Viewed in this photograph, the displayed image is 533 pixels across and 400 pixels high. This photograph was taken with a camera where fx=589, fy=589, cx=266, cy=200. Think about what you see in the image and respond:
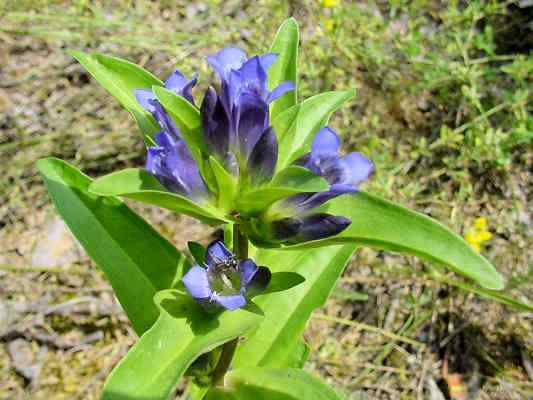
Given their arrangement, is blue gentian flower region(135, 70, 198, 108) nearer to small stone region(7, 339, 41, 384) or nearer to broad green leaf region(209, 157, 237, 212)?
broad green leaf region(209, 157, 237, 212)

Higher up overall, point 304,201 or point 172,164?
point 172,164

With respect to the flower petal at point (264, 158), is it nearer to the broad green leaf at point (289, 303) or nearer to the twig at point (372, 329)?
the broad green leaf at point (289, 303)

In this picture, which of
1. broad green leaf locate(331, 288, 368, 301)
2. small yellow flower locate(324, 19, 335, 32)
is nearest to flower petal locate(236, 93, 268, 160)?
broad green leaf locate(331, 288, 368, 301)

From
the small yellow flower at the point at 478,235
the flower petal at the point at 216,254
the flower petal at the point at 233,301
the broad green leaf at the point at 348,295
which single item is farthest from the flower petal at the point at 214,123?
the small yellow flower at the point at 478,235

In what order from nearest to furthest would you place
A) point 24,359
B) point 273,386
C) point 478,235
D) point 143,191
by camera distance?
point 143,191 < point 273,386 < point 24,359 < point 478,235

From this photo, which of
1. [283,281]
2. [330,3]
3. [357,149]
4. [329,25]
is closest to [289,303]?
[283,281]

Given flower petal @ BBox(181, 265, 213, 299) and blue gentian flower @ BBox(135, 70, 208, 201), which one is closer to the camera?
blue gentian flower @ BBox(135, 70, 208, 201)

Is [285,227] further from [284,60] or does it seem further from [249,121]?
[284,60]

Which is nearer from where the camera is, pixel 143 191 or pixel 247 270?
pixel 143 191
